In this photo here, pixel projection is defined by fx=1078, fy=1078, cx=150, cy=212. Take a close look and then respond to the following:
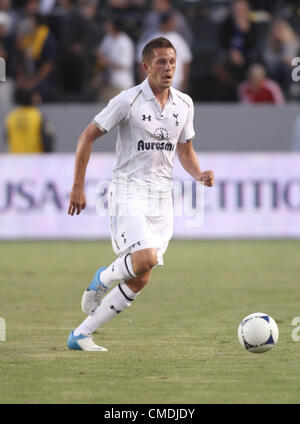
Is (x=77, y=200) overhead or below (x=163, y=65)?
below

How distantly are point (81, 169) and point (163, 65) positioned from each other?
3.22 feet

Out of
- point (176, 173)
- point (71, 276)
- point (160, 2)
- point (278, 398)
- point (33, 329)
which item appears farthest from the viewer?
point (160, 2)

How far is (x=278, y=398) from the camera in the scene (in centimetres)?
627

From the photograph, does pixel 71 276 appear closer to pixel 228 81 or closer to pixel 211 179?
pixel 211 179

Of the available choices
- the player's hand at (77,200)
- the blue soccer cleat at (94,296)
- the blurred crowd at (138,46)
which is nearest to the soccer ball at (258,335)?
the blue soccer cleat at (94,296)

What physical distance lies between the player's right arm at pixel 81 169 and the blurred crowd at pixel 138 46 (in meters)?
10.5

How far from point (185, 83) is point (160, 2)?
5.00 feet

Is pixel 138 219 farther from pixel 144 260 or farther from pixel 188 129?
pixel 188 129

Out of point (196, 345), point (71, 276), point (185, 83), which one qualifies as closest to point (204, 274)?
point (71, 276)

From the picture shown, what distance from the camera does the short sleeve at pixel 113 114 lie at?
7910mm

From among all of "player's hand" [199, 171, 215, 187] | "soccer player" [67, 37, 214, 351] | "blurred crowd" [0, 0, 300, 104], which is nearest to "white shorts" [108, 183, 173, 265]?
"soccer player" [67, 37, 214, 351]

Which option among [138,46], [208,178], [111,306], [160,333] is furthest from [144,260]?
[138,46]

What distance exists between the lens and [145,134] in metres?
8.08

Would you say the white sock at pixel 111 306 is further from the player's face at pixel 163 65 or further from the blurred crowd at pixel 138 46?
the blurred crowd at pixel 138 46
